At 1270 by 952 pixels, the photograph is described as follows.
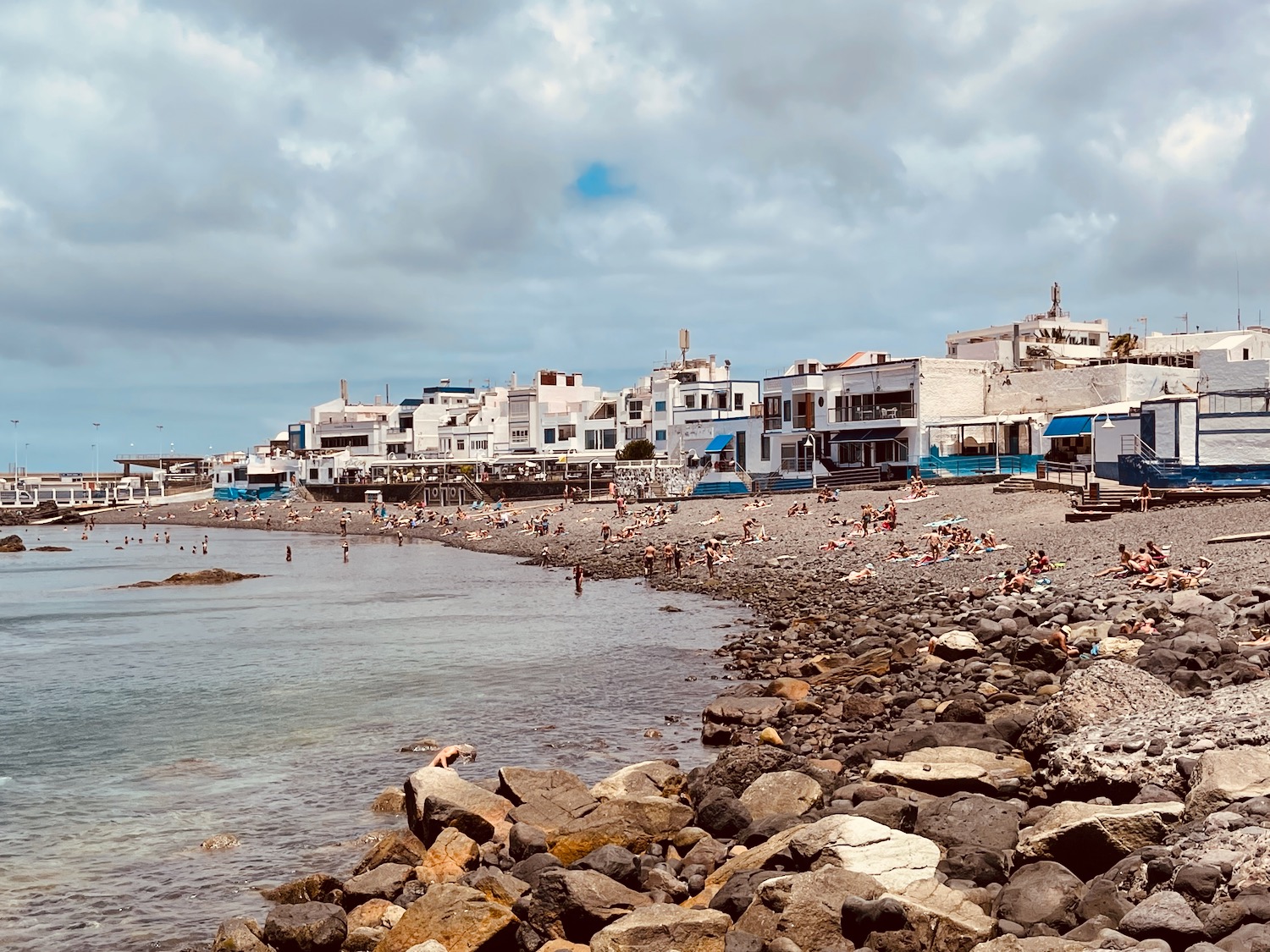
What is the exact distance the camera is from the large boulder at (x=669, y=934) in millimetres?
7750

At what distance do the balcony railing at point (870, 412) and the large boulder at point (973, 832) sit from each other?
50.4m

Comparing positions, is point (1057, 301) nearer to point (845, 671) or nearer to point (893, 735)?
point (845, 671)

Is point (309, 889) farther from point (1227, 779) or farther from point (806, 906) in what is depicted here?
point (1227, 779)

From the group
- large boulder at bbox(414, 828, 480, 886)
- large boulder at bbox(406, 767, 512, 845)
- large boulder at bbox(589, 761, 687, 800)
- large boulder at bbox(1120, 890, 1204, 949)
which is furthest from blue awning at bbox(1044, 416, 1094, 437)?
large boulder at bbox(1120, 890, 1204, 949)

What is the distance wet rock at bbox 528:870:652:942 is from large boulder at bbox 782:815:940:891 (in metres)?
1.43

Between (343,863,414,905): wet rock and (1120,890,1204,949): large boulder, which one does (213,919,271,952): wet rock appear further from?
(1120,890,1204,949): large boulder

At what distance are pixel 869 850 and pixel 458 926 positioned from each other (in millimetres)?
3241

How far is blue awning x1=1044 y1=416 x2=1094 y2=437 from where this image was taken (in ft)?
→ 159

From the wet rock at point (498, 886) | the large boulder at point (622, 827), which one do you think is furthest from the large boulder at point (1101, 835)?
the wet rock at point (498, 886)

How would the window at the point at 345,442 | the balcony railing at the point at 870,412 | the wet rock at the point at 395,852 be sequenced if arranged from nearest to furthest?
the wet rock at the point at 395,852, the balcony railing at the point at 870,412, the window at the point at 345,442

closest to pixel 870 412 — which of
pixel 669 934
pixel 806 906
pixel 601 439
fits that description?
pixel 601 439

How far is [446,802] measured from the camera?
11.3m

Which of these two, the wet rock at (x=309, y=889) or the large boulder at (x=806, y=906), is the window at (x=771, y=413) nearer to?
the wet rock at (x=309, y=889)

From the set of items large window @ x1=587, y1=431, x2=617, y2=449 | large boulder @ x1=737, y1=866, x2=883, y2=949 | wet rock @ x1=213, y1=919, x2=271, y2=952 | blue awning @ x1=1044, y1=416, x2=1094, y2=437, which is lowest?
wet rock @ x1=213, y1=919, x2=271, y2=952
